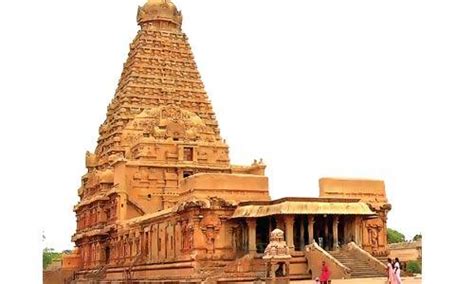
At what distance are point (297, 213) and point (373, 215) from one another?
4.63 m

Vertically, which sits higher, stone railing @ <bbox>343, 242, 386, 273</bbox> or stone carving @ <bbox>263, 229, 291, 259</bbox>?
stone carving @ <bbox>263, 229, 291, 259</bbox>

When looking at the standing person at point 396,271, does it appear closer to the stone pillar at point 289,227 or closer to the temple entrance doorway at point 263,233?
the stone pillar at point 289,227

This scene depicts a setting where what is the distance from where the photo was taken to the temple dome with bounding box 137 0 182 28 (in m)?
55.0

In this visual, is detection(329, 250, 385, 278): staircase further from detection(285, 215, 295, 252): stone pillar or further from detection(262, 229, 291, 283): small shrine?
detection(262, 229, 291, 283): small shrine

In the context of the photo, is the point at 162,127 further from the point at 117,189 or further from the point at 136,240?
the point at 136,240

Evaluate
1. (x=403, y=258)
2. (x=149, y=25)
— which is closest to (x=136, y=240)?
(x=403, y=258)

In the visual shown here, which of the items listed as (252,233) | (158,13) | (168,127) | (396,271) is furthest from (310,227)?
(158,13)

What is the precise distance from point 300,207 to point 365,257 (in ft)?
12.0

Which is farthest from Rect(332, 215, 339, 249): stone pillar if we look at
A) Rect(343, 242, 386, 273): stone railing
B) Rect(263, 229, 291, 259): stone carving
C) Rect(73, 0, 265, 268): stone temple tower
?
Rect(73, 0, 265, 268): stone temple tower

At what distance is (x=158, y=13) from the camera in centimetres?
5512

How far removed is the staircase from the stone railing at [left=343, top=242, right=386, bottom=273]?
0.50 ft

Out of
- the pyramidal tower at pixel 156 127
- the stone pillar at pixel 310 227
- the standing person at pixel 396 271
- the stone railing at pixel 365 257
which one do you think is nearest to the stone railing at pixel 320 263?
the stone pillar at pixel 310 227

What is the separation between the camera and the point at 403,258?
134 feet

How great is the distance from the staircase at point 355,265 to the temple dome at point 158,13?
2968 cm
